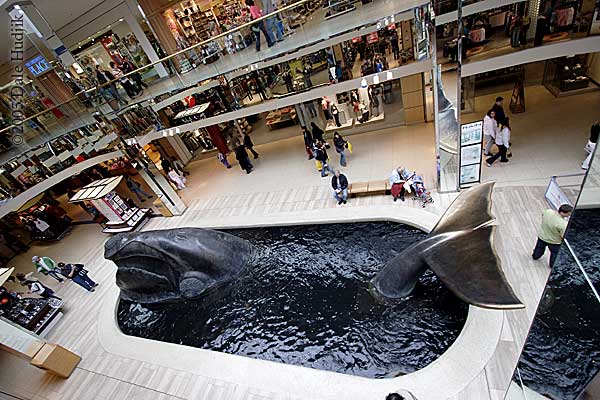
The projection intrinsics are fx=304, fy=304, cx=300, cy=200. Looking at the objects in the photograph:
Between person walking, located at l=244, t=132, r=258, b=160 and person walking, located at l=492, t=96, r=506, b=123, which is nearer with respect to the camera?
person walking, located at l=492, t=96, r=506, b=123

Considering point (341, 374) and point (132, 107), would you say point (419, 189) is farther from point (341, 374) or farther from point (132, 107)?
point (132, 107)

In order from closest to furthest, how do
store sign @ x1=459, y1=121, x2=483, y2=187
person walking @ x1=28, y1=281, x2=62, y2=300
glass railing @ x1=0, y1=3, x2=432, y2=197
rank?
store sign @ x1=459, y1=121, x2=483, y2=187 → person walking @ x1=28, y1=281, x2=62, y2=300 → glass railing @ x1=0, y1=3, x2=432, y2=197

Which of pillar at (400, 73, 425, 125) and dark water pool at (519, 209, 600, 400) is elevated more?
dark water pool at (519, 209, 600, 400)

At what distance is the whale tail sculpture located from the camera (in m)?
4.23

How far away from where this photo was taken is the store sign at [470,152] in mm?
7328

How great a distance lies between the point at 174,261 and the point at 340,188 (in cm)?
515

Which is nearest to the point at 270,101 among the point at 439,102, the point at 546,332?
the point at 439,102

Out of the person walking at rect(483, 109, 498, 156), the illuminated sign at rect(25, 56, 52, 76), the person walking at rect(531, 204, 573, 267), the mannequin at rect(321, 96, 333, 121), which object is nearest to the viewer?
the person walking at rect(531, 204, 573, 267)

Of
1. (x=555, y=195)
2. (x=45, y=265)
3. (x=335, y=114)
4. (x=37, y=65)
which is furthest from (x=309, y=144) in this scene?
(x=37, y=65)

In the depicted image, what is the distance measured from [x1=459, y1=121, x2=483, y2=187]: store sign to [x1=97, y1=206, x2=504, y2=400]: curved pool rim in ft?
4.80

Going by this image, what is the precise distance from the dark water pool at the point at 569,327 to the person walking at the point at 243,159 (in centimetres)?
1163

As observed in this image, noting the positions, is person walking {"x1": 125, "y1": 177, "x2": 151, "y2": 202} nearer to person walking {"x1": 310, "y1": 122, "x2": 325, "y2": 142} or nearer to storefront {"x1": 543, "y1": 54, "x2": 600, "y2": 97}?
person walking {"x1": 310, "y1": 122, "x2": 325, "y2": 142}

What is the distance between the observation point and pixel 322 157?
10.9 m

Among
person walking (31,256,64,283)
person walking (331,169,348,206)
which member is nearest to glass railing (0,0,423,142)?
person walking (331,169,348,206)
